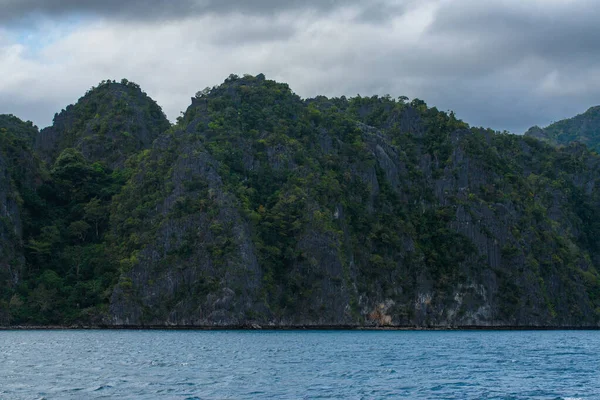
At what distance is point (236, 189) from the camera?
123625mm

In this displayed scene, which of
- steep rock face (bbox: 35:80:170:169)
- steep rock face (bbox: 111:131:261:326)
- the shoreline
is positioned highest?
steep rock face (bbox: 35:80:170:169)

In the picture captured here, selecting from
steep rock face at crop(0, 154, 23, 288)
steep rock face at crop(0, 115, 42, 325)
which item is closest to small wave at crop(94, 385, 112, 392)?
steep rock face at crop(0, 115, 42, 325)

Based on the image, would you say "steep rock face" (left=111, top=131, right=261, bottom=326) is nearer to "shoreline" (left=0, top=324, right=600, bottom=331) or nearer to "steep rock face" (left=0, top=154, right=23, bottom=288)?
"shoreline" (left=0, top=324, right=600, bottom=331)

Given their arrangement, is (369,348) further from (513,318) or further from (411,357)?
(513,318)

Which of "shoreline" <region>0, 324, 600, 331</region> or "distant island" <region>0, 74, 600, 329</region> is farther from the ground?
"distant island" <region>0, 74, 600, 329</region>

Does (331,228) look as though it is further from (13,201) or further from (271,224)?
(13,201)

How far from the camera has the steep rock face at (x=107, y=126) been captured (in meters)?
153

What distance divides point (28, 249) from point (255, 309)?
3750 centimetres

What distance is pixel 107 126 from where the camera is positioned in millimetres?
156250

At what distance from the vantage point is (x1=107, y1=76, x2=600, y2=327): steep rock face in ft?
365

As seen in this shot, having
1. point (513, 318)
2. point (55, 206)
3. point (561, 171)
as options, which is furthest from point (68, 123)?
point (561, 171)

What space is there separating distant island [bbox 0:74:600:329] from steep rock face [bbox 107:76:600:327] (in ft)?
1.05

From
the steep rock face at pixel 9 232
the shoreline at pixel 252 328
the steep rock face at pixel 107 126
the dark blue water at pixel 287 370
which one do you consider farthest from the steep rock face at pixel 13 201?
the dark blue water at pixel 287 370

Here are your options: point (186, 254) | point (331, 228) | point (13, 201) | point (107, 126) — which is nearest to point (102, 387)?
point (186, 254)
